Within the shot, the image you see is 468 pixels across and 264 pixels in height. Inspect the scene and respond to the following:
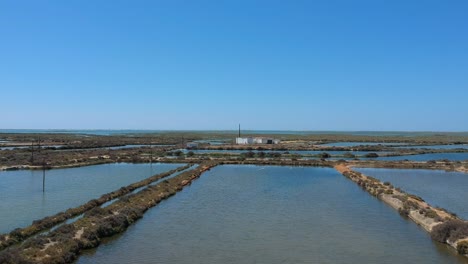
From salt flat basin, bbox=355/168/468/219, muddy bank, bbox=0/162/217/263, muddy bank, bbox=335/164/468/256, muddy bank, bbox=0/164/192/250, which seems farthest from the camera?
salt flat basin, bbox=355/168/468/219

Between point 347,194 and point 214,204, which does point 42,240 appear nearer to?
point 214,204

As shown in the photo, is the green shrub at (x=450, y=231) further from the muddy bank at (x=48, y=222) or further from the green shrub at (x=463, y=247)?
the muddy bank at (x=48, y=222)

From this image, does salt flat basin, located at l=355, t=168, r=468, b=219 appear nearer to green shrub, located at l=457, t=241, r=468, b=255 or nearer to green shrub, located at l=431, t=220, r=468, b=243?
green shrub, located at l=431, t=220, r=468, b=243

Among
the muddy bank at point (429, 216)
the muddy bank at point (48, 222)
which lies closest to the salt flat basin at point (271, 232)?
the muddy bank at point (429, 216)

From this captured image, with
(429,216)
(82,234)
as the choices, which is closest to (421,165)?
(429,216)

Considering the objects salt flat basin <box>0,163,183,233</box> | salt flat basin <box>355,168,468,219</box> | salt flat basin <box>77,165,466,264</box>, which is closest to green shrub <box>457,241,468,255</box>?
salt flat basin <box>77,165,466,264</box>

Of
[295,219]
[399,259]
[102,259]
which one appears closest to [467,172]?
[295,219]
